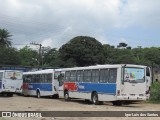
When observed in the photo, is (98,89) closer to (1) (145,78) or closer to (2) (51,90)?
(1) (145,78)

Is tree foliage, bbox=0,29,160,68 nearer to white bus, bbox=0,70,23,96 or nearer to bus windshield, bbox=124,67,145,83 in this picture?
white bus, bbox=0,70,23,96

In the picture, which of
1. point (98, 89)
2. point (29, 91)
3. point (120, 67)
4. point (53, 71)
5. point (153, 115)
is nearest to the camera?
point (153, 115)

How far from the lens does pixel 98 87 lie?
93.4ft

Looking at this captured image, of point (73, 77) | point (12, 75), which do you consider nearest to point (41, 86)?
point (12, 75)

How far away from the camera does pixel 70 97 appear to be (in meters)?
33.4

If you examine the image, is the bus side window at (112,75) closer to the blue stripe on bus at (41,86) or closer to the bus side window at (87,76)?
the bus side window at (87,76)

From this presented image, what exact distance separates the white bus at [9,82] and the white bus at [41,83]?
1.99 meters

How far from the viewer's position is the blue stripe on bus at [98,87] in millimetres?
26781

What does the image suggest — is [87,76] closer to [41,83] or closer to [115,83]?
[115,83]

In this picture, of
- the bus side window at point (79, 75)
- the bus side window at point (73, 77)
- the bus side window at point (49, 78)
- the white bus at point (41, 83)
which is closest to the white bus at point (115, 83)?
the bus side window at point (79, 75)

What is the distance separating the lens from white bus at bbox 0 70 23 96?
41.4 m

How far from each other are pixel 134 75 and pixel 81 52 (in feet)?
239

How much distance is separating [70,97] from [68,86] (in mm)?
954

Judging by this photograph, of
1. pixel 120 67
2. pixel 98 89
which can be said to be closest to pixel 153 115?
pixel 120 67
